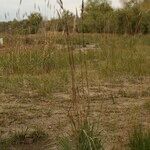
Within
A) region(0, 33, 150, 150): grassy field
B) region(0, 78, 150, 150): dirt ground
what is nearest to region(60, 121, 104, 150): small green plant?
region(0, 33, 150, 150): grassy field

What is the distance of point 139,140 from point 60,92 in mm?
3054

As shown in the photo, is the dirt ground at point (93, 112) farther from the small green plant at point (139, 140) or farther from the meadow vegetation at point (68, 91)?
the small green plant at point (139, 140)

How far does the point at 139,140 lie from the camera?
3592 millimetres

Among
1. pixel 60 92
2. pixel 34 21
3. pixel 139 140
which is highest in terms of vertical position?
pixel 34 21

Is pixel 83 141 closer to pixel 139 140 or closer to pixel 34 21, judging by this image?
pixel 139 140

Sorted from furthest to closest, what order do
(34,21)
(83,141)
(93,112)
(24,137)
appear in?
(34,21) < (93,112) < (24,137) < (83,141)

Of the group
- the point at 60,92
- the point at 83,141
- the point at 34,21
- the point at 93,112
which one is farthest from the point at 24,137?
the point at 34,21

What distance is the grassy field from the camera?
4172 millimetres

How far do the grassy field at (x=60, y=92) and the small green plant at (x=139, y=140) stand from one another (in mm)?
95

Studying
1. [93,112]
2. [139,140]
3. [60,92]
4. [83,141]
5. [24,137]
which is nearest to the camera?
[83,141]

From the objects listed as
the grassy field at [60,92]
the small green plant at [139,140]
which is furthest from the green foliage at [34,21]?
the small green plant at [139,140]

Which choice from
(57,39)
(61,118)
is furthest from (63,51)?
(61,118)

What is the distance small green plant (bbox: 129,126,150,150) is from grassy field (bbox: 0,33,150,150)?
9 centimetres

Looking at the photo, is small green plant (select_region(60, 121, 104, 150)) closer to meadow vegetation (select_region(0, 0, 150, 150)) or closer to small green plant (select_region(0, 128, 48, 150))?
meadow vegetation (select_region(0, 0, 150, 150))
